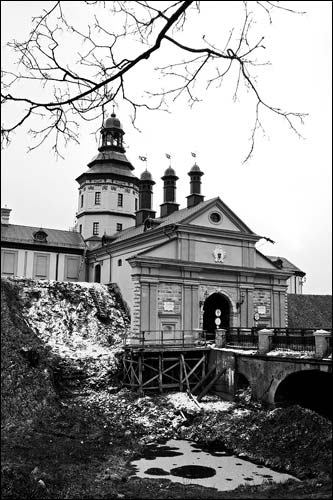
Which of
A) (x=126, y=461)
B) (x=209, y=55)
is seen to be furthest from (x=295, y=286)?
(x=209, y=55)

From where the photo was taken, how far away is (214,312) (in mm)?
30594

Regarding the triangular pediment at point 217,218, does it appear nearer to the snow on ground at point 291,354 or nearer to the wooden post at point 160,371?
the wooden post at point 160,371

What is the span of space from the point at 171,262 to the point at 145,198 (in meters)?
9.88

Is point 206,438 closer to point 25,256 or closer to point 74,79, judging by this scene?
point 74,79

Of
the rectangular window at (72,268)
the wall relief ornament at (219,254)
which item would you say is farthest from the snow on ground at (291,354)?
the rectangular window at (72,268)

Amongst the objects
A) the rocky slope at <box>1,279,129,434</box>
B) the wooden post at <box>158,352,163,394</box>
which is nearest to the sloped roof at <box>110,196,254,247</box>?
the rocky slope at <box>1,279,129,434</box>

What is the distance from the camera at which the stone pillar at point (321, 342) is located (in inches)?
687

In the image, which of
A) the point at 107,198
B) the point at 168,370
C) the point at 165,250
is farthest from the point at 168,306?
the point at 107,198

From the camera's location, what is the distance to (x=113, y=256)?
115 feet

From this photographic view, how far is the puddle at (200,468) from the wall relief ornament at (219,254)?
1398 centimetres

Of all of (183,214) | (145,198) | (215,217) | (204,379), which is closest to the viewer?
(204,379)

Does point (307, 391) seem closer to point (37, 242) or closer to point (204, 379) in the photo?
point (204, 379)

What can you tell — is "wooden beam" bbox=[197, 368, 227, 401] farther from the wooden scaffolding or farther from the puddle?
the puddle

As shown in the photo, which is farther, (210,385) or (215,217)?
(215,217)
